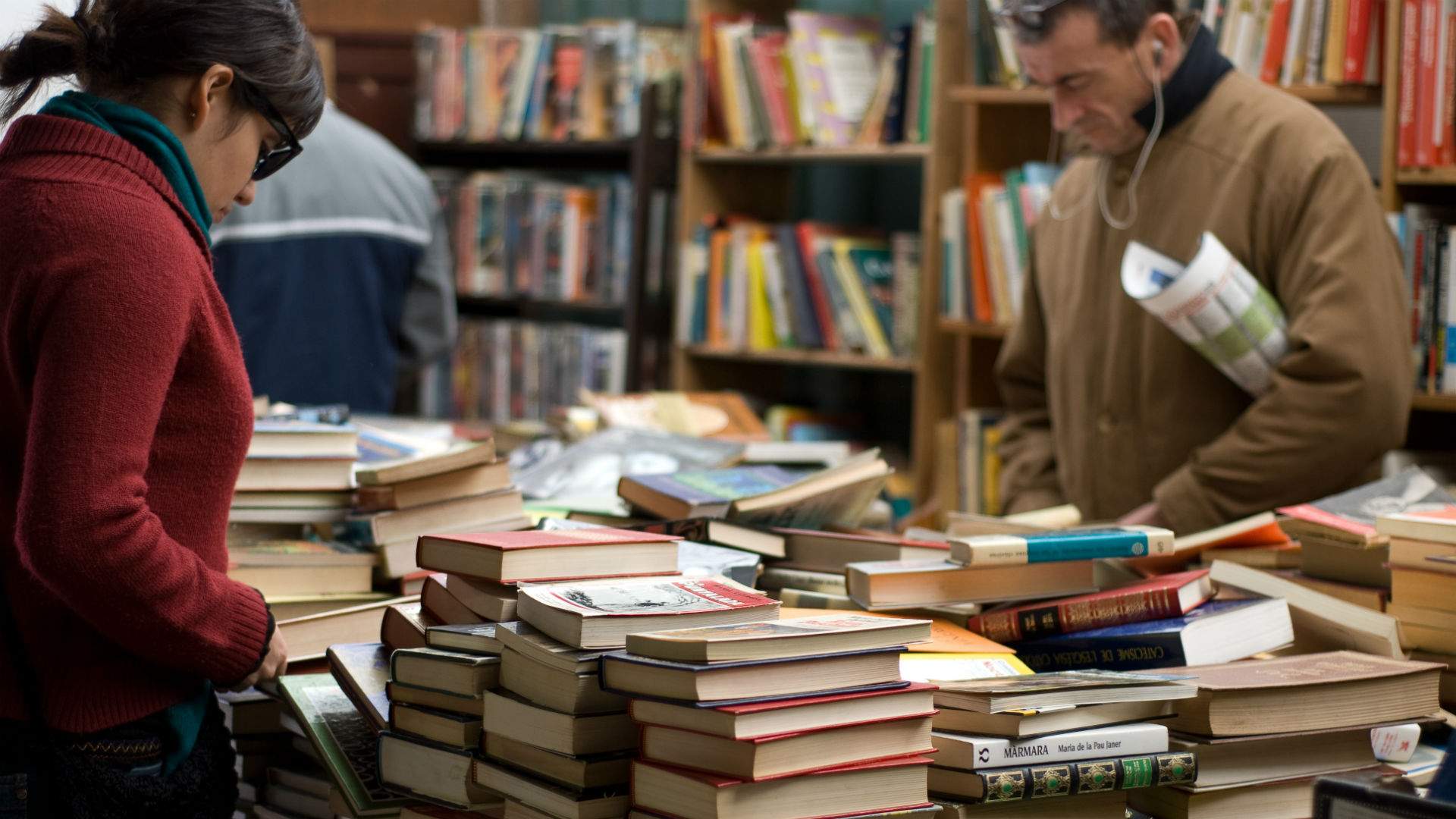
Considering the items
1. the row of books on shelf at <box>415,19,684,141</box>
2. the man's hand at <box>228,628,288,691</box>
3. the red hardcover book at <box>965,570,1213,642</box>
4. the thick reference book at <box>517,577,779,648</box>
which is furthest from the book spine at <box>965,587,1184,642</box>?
the row of books on shelf at <box>415,19,684,141</box>

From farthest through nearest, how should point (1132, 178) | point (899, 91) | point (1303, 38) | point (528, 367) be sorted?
point (528, 367) < point (899, 91) < point (1303, 38) < point (1132, 178)

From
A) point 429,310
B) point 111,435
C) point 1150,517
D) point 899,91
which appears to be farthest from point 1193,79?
point 429,310

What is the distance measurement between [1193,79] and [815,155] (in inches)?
57.8

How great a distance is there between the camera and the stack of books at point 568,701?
111cm

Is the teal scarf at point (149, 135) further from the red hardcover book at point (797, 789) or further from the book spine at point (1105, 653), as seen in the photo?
the book spine at point (1105, 653)

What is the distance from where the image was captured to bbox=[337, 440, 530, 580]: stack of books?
64.5 inches

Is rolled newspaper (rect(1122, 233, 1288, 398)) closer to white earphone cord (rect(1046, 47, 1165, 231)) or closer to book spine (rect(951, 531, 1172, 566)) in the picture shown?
white earphone cord (rect(1046, 47, 1165, 231))

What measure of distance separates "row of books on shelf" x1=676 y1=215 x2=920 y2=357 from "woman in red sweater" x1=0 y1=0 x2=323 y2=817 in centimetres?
242

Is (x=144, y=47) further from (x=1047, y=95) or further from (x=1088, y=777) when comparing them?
(x=1047, y=95)

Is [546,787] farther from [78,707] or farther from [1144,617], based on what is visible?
[1144,617]

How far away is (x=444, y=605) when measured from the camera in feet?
4.49

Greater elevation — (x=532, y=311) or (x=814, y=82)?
(x=814, y=82)

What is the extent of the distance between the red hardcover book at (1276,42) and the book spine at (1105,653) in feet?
5.69

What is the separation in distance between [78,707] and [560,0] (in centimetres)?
419
